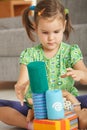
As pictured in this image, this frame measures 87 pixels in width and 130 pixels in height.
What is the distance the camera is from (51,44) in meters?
1.34

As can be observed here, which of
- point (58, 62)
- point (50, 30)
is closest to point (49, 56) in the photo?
point (58, 62)

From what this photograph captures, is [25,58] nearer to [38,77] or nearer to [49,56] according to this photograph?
[49,56]

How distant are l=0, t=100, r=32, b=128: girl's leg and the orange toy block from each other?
0.28m

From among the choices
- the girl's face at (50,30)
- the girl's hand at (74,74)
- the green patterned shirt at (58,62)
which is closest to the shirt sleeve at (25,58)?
the green patterned shirt at (58,62)

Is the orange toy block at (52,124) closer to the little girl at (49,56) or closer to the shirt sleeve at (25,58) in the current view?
the little girl at (49,56)

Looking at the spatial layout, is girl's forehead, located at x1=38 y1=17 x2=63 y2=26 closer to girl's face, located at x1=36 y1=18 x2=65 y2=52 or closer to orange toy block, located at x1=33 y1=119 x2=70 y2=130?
girl's face, located at x1=36 y1=18 x2=65 y2=52

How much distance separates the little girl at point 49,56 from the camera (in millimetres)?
1315

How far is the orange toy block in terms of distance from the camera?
107 cm

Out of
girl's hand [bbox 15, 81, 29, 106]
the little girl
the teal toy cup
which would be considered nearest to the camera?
the teal toy cup

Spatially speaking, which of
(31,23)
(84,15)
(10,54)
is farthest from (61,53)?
(84,15)

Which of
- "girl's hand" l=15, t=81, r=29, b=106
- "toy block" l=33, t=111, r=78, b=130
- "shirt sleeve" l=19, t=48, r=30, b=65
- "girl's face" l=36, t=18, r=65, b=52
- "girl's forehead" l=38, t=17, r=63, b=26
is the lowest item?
"toy block" l=33, t=111, r=78, b=130

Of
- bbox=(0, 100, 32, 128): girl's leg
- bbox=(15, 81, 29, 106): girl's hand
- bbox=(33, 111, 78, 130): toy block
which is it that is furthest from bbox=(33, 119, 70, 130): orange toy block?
bbox=(0, 100, 32, 128): girl's leg

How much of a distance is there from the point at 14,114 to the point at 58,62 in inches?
10.2

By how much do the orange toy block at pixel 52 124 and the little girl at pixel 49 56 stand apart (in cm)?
20
